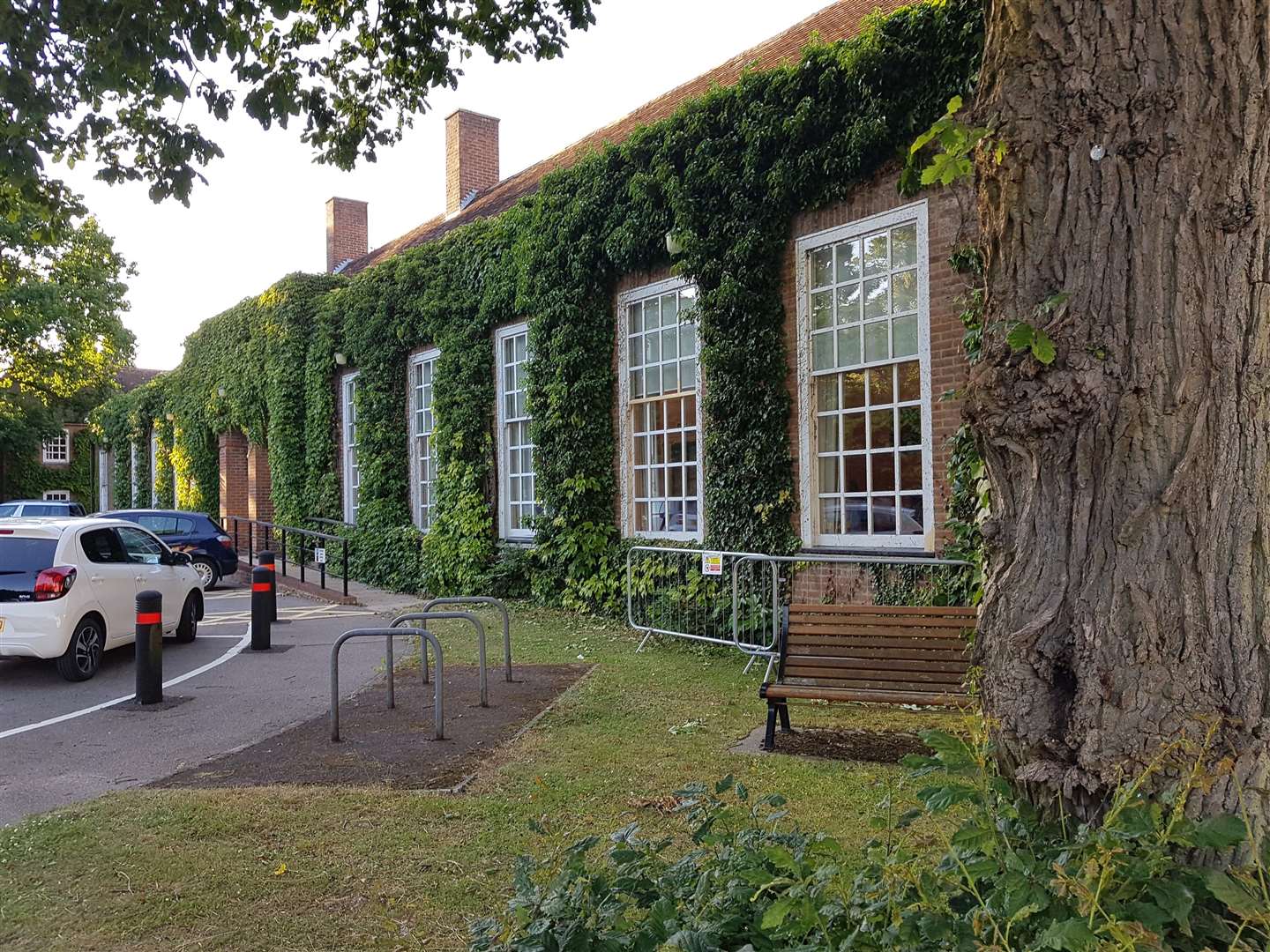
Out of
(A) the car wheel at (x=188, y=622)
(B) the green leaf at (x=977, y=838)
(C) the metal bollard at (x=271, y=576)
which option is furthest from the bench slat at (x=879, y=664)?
(A) the car wheel at (x=188, y=622)

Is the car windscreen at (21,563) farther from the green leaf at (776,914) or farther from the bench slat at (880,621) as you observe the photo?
the green leaf at (776,914)

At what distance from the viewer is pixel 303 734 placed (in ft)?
23.4

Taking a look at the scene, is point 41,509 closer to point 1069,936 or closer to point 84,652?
point 84,652

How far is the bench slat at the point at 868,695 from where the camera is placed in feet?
18.6

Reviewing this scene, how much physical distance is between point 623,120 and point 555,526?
25.1 feet

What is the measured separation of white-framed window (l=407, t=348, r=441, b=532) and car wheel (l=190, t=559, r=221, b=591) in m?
4.42

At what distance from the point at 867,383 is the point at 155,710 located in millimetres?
7050

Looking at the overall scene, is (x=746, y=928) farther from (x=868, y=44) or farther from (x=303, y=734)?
(x=868, y=44)

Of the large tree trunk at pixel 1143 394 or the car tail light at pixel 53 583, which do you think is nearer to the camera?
the large tree trunk at pixel 1143 394

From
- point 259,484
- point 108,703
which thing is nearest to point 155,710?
point 108,703

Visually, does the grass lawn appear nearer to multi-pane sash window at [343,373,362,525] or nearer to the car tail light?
the car tail light

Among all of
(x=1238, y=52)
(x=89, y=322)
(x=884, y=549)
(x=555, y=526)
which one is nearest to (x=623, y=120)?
(x=555, y=526)

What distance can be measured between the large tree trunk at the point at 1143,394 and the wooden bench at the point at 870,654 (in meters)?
3.22

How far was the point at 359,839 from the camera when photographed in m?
4.79
